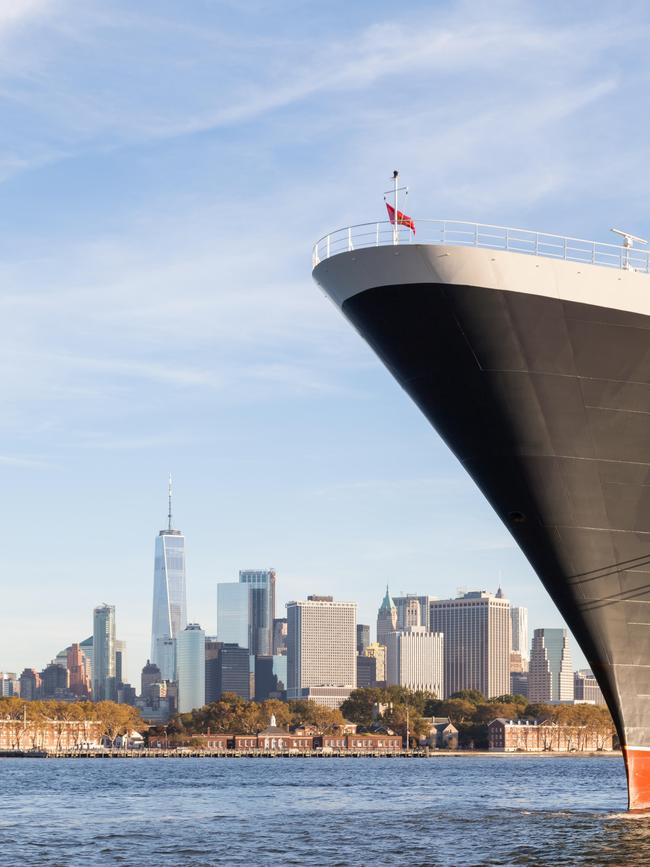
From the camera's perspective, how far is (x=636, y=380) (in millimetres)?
31672

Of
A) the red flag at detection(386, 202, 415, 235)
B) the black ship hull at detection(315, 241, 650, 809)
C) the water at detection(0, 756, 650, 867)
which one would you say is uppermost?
the red flag at detection(386, 202, 415, 235)

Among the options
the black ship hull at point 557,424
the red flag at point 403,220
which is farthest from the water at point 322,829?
the red flag at point 403,220

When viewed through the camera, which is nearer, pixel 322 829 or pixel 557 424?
pixel 557 424

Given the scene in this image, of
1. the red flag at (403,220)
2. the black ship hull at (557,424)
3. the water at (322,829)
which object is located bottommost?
the water at (322,829)

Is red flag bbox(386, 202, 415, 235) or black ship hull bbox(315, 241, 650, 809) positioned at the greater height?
red flag bbox(386, 202, 415, 235)

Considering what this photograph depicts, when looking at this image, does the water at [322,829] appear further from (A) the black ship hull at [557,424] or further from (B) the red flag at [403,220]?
(B) the red flag at [403,220]

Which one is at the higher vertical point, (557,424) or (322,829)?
(557,424)

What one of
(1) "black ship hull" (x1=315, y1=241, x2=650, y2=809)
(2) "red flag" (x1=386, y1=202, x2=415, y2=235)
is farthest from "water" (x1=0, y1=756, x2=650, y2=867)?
(2) "red flag" (x1=386, y1=202, x2=415, y2=235)

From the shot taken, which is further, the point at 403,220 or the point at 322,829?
the point at 322,829

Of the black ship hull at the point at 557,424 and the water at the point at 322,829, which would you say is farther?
the water at the point at 322,829

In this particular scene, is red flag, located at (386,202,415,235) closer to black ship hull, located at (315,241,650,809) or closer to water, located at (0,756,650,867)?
black ship hull, located at (315,241,650,809)

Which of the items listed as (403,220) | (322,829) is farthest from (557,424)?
(322,829)

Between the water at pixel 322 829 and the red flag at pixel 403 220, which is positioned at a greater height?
the red flag at pixel 403 220

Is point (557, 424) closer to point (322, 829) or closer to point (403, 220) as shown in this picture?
point (403, 220)
